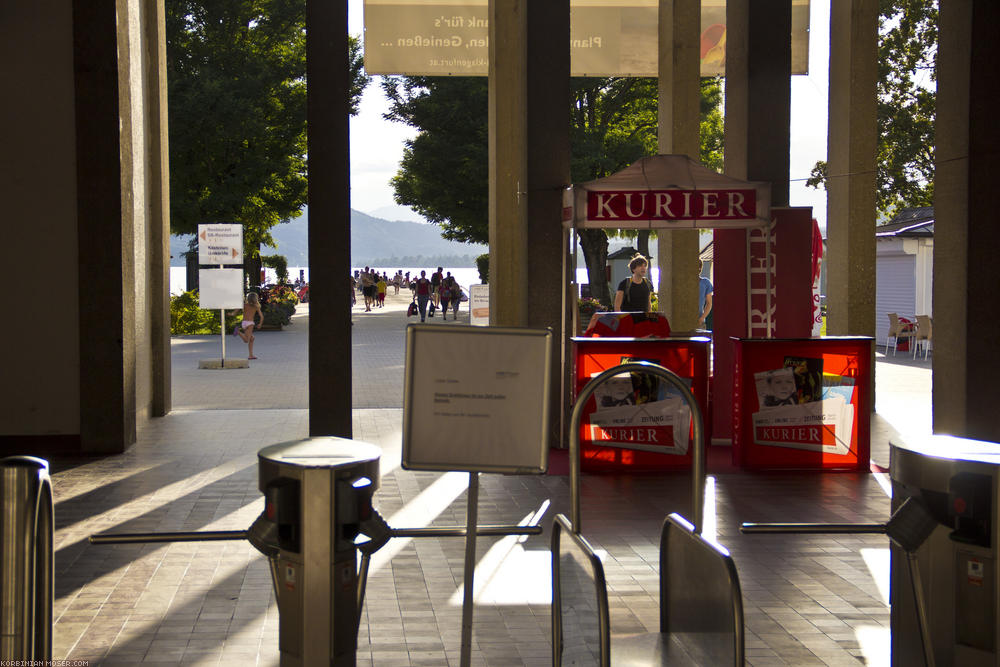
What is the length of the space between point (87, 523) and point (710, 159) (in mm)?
35686

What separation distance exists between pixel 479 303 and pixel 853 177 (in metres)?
6.77

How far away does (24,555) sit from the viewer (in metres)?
3.56

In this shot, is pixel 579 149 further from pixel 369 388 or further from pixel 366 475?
pixel 366 475

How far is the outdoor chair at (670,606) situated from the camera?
372 centimetres

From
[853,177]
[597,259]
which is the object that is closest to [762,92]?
[853,177]

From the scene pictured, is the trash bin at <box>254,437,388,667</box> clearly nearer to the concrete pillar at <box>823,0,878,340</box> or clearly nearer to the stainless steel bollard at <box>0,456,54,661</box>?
the stainless steel bollard at <box>0,456,54,661</box>

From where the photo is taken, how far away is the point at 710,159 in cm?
4097

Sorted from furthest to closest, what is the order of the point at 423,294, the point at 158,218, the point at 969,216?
the point at 423,294, the point at 158,218, the point at 969,216

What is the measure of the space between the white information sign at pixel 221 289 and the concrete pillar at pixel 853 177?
35.3 ft

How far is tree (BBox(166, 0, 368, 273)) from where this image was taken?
35.6 meters

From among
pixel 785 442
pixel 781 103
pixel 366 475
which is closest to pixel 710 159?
pixel 781 103

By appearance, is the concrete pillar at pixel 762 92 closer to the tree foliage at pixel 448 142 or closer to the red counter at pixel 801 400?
the red counter at pixel 801 400

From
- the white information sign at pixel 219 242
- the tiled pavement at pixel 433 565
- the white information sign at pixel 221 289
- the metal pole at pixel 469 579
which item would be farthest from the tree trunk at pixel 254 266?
the metal pole at pixel 469 579

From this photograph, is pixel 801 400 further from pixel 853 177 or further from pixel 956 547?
pixel 956 547
